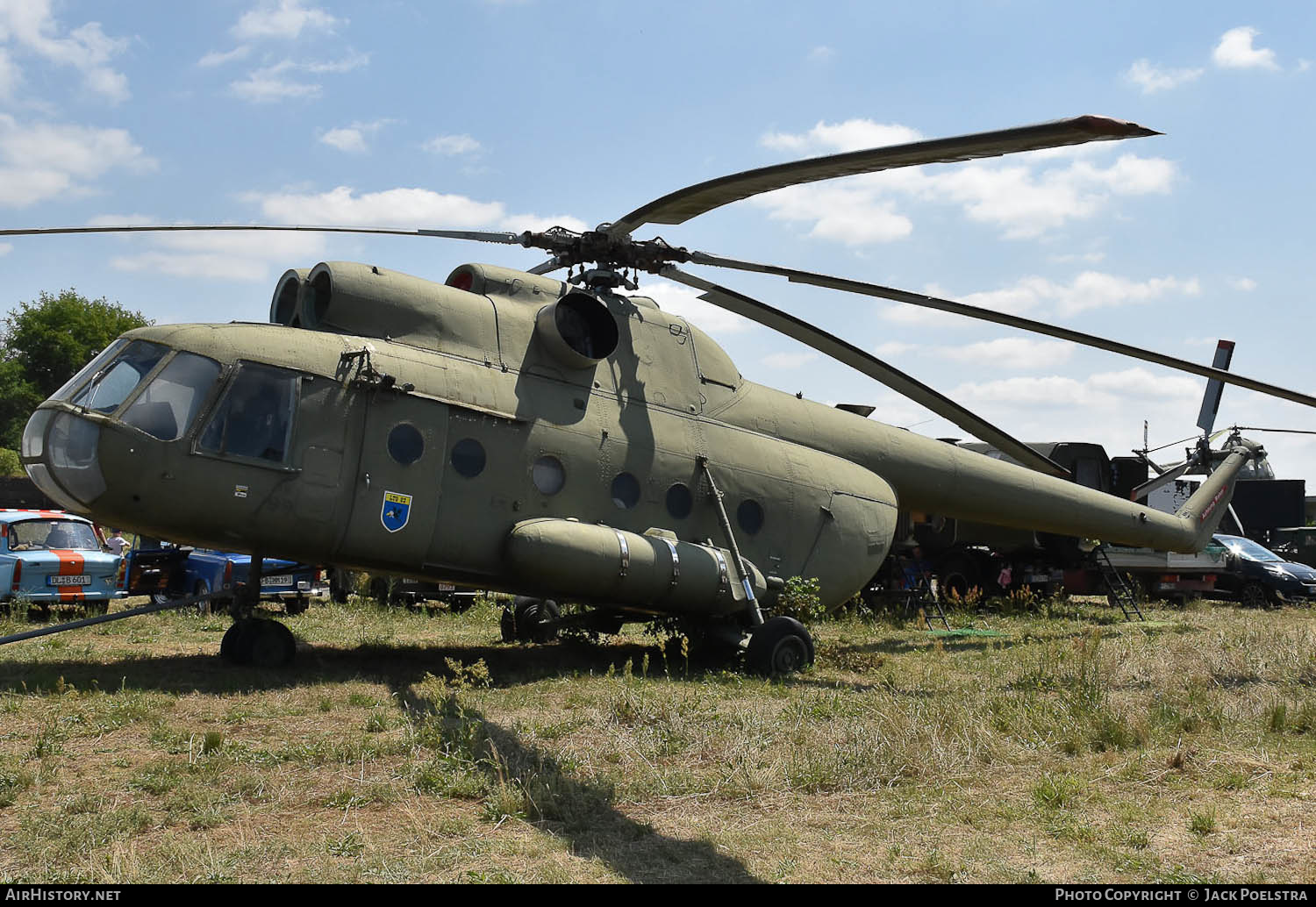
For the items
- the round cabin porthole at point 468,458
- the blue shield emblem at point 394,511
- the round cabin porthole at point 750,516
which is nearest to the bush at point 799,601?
the round cabin porthole at point 750,516

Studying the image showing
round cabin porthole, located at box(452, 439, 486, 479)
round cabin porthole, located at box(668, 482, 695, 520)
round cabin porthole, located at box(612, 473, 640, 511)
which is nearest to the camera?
round cabin porthole, located at box(452, 439, 486, 479)

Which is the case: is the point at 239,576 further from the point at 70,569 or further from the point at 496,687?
the point at 496,687

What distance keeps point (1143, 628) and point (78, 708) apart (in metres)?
15.4

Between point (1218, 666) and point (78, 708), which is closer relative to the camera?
point (78, 708)

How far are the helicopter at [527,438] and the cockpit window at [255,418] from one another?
17 millimetres

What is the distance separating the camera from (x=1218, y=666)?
1067 cm

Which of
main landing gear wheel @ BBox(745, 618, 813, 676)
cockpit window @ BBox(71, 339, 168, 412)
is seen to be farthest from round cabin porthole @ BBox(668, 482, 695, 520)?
cockpit window @ BBox(71, 339, 168, 412)

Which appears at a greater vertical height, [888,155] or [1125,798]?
[888,155]

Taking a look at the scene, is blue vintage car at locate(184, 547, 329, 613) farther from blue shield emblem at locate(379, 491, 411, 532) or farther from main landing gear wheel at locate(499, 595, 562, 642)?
blue shield emblem at locate(379, 491, 411, 532)

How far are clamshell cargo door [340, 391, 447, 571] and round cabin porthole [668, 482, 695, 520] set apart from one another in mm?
2603

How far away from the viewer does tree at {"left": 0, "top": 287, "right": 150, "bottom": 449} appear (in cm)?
6525
